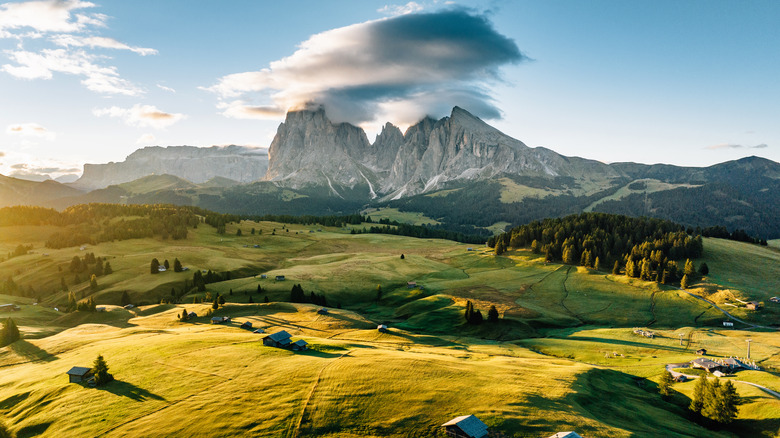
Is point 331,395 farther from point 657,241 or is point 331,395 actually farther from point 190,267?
point 657,241

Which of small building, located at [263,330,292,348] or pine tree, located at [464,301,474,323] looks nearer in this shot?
small building, located at [263,330,292,348]

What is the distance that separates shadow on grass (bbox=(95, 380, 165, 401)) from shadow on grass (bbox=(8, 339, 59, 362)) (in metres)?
28.1

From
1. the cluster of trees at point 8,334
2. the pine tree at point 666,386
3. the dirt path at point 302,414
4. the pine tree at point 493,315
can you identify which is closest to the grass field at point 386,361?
the dirt path at point 302,414

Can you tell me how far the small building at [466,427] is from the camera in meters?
39.2

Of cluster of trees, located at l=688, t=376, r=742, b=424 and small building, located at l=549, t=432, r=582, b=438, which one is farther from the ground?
small building, located at l=549, t=432, r=582, b=438

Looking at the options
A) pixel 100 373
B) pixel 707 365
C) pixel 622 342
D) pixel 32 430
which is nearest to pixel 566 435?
pixel 707 365

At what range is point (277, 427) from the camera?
42938 mm

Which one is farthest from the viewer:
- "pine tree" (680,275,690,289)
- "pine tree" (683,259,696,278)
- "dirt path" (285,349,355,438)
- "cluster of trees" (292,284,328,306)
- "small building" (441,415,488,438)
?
"pine tree" (683,259,696,278)

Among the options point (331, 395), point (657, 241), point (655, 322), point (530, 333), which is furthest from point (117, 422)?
point (657, 241)

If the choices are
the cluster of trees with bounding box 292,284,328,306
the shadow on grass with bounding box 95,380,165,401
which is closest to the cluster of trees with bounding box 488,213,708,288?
the cluster of trees with bounding box 292,284,328,306

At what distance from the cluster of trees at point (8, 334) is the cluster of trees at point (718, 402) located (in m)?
133

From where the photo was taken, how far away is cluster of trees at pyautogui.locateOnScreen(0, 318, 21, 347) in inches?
3393

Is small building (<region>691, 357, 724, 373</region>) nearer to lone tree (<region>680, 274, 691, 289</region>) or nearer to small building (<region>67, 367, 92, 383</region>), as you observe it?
lone tree (<region>680, 274, 691, 289</region>)

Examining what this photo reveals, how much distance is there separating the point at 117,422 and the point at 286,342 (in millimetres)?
28391
